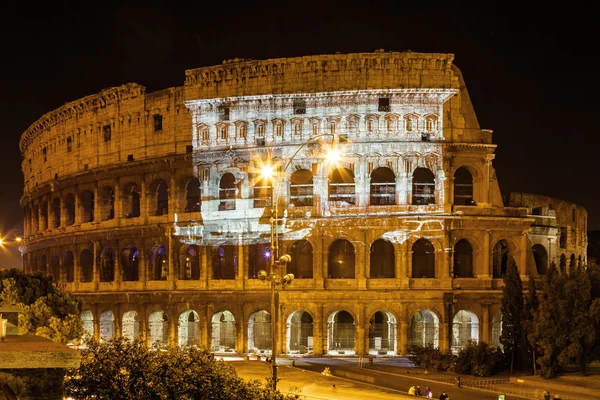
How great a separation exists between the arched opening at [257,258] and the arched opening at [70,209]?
14.6 metres

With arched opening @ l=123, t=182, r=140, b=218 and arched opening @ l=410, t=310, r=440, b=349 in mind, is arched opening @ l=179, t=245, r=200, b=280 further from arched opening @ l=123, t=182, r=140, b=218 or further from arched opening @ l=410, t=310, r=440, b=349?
arched opening @ l=410, t=310, r=440, b=349

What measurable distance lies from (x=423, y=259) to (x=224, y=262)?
11.1 metres

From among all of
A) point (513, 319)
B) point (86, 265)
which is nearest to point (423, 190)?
point (513, 319)

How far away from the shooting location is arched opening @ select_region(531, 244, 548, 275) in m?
45.6

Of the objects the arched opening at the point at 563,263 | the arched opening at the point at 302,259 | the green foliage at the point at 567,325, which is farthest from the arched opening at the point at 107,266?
the arched opening at the point at 563,263

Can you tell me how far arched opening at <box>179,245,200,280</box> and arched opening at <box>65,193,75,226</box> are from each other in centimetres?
1041

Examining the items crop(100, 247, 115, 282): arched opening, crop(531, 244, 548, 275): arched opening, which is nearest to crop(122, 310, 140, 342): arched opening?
crop(100, 247, 115, 282): arched opening

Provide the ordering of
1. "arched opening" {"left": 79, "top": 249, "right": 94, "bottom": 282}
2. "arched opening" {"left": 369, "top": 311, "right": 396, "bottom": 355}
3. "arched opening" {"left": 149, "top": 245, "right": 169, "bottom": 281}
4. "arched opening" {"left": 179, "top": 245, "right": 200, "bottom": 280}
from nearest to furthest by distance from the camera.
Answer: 1. "arched opening" {"left": 369, "top": 311, "right": 396, "bottom": 355}
2. "arched opening" {"left": 179, "top": 245, "right": 200, "bottom": 280}
3. "arched opening" {"left": 149, "top": 245, "right": 169, "bottom": 281}
4. "arched opening" {"left": 79, "top": 249, "right": 94, "bottom": 282}

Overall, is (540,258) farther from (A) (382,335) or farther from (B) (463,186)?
(A) (382,335)

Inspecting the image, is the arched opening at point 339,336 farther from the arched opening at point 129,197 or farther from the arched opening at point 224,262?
the arched opening at point 129,197

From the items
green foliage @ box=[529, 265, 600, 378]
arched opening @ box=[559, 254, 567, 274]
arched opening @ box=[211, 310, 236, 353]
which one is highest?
arched opening @ box=[559, 254, 567, 274]

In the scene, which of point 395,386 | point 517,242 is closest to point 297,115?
point 517,242

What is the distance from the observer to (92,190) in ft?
156

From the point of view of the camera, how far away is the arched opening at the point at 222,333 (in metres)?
41.9
